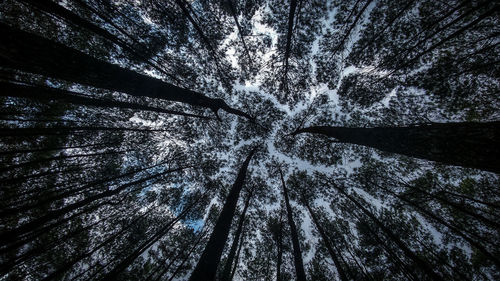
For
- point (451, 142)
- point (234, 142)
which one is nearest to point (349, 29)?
point (451, 142)

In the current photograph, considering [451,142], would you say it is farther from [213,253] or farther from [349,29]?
[213,253]

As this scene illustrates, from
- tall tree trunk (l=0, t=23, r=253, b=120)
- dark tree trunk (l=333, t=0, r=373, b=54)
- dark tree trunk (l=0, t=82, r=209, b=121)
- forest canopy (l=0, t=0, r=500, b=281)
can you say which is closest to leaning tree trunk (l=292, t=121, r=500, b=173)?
forest canopy (l=0, t=0, r=500, b=281)

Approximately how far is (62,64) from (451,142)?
9.92 meters

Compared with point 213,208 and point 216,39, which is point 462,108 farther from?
point 213,208

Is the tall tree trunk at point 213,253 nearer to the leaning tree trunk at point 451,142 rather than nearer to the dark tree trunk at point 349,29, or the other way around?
the leaning tree trunk at point 451,142

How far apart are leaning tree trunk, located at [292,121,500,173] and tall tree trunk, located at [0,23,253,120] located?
816 cm

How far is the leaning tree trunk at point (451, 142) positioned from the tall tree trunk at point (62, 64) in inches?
321

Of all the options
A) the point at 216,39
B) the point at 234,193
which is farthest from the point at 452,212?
the point at 216,39

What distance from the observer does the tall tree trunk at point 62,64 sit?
3.56 m

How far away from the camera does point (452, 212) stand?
27.9ft

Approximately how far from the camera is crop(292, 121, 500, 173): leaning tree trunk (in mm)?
3693

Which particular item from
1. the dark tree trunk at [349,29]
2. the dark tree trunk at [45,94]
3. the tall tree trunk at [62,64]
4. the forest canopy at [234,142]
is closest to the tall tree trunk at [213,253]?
the forest canopy at [234,142]

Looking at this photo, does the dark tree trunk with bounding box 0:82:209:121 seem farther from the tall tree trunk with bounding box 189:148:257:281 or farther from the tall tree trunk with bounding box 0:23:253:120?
the tall tree trunk with bounding box 189:148:257:281

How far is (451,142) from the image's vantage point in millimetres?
4258
